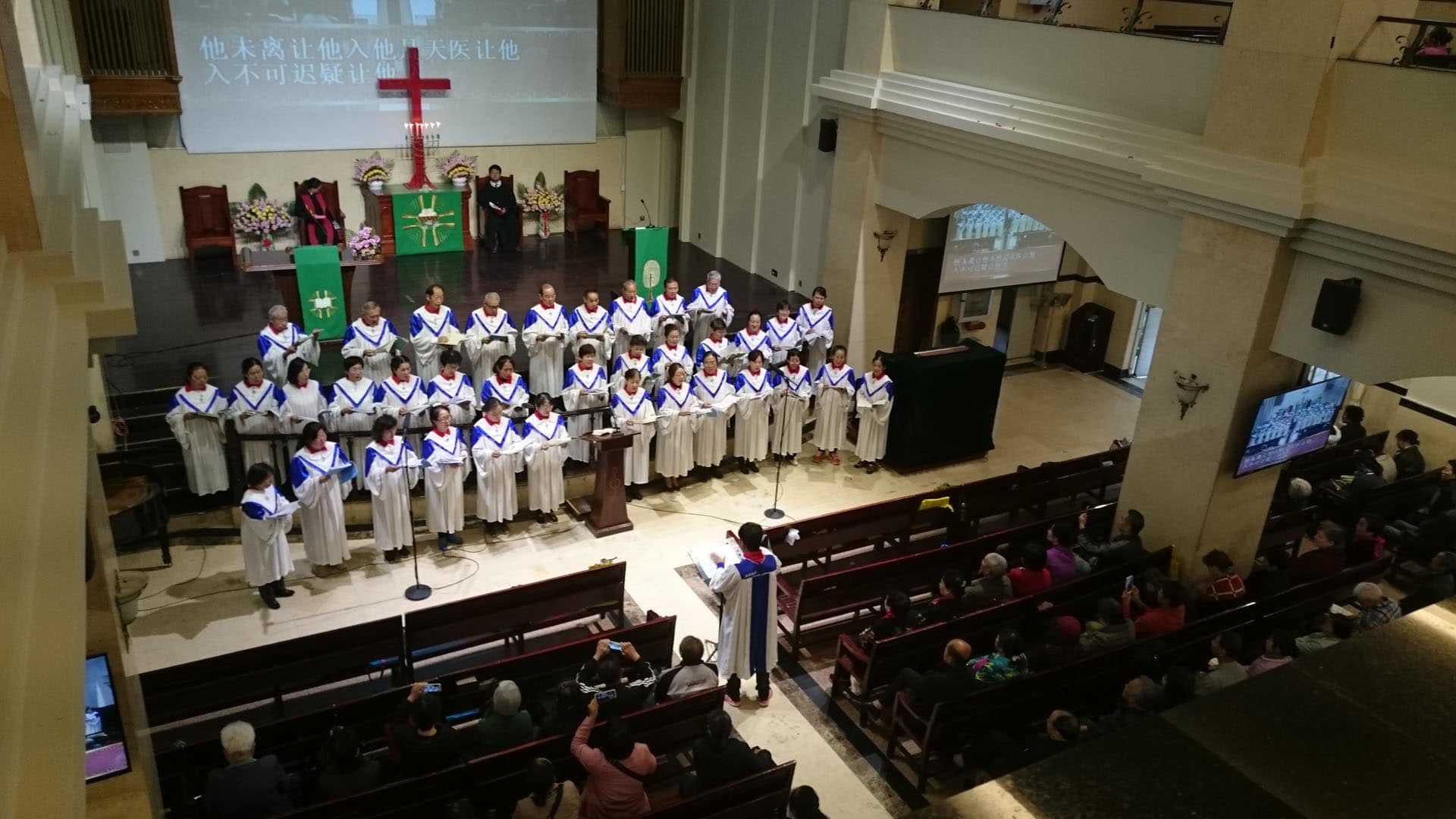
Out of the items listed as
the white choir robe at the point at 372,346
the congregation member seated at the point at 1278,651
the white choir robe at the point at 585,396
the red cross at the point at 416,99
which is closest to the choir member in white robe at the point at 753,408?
the white choir robe at the point at 585,396

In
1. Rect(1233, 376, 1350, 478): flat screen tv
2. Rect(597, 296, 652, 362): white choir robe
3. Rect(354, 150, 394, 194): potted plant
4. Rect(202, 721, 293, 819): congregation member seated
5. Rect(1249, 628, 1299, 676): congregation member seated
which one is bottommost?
Rect(202, 721, 293, 819): congregation member seated

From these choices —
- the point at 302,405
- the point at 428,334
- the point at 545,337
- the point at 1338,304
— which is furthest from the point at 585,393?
the point at 1338,304

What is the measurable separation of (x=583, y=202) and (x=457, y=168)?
2.22 meters

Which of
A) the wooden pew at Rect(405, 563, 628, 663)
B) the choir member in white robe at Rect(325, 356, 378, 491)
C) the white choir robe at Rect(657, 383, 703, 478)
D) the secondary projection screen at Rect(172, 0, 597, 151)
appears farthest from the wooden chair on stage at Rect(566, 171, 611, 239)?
the wooden pew at Rect(405, 563, 628, 663)

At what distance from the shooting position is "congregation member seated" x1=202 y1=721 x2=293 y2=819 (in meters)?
5.79

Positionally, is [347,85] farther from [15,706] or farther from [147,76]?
[15,706]

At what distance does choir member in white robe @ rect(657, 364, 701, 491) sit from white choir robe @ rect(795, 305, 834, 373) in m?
2.18

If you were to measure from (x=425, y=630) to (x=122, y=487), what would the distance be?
3415 mm

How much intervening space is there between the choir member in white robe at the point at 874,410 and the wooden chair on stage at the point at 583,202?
7.71 meters

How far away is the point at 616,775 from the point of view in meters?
6.11

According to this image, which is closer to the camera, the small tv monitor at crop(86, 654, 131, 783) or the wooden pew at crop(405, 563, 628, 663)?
the small tv monitor at crop(86, 654, 131, 783)

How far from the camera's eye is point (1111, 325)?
1574cm

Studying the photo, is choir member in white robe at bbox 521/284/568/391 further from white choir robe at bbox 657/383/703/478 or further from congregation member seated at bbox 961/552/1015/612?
congregation member seated at bbox 961/552/1015/612

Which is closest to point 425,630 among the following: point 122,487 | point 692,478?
point 122,487
